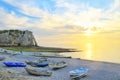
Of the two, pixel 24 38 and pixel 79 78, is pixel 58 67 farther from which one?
pixel 24 38

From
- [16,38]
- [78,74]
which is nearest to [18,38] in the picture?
[16,38]

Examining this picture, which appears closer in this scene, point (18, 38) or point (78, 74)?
point (78, 74)

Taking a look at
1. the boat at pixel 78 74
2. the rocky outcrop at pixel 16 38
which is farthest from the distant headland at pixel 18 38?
the boat at pixel 78 74

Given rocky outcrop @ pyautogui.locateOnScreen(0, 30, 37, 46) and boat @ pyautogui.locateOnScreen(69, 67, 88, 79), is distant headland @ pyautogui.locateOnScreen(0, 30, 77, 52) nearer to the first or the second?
rocky outcrop @ pyautogui.locateOnScreen(0, 30, 37, 46)

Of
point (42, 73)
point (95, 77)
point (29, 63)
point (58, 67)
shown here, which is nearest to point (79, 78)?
point (95, 77)

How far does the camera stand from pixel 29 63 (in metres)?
48.0

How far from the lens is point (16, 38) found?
13775 cm

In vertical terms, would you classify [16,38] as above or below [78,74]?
above

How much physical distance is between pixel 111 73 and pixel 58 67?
31.0 feet

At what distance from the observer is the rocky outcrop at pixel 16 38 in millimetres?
134500

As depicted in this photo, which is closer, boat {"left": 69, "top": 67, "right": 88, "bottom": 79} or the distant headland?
boat {"left": 69, "top": 67, "right": 88, "bottom": 79}

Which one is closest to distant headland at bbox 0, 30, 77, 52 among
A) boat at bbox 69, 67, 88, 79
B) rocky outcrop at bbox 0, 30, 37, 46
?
rocky outcrop at bbox 0, 30, 37, 46

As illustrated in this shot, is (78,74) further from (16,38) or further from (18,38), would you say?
(18,38)

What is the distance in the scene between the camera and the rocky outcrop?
441ft
